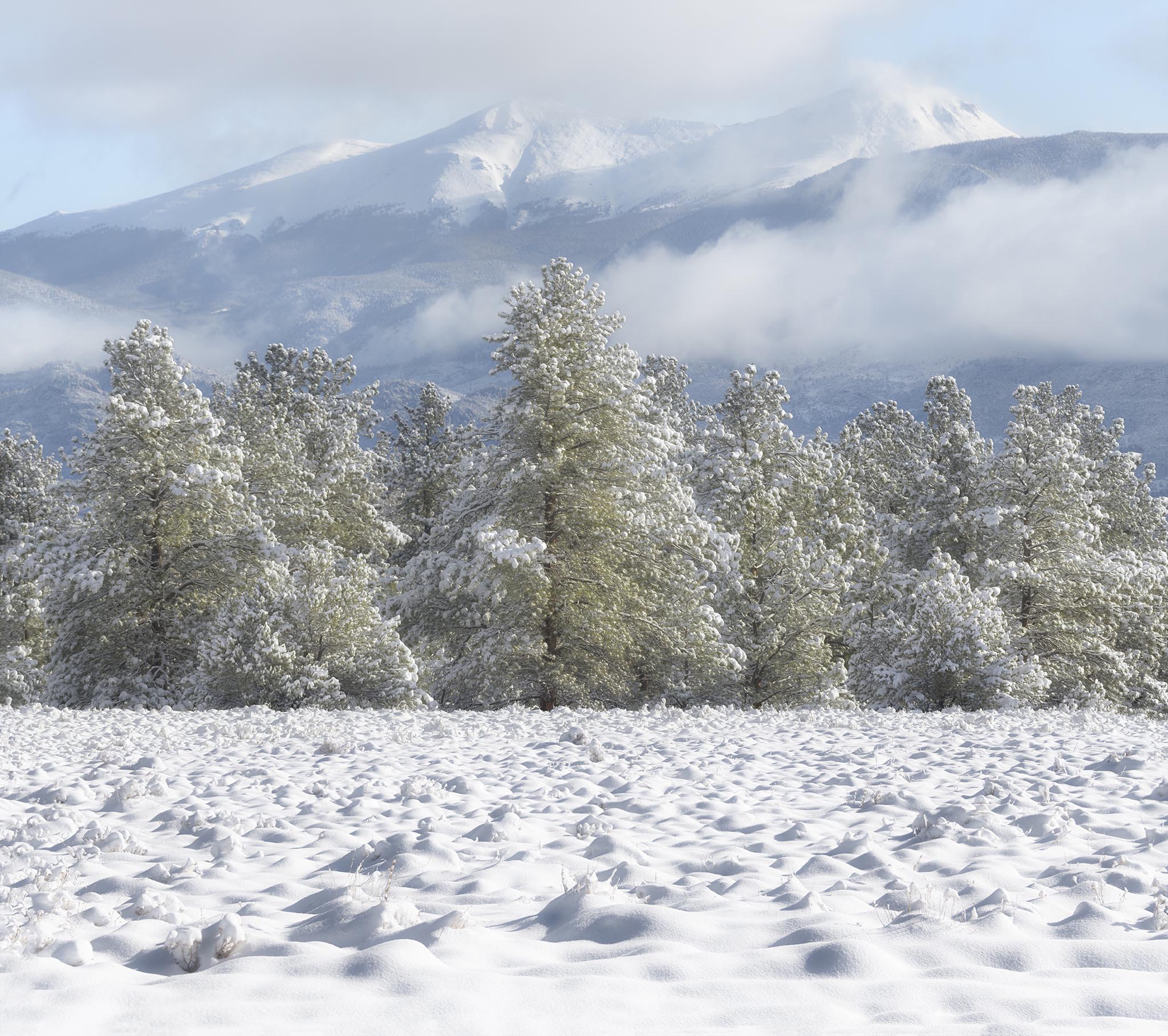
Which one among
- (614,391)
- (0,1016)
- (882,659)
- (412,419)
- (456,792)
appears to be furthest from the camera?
(412,419)

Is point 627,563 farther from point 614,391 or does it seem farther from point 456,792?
point 456,792

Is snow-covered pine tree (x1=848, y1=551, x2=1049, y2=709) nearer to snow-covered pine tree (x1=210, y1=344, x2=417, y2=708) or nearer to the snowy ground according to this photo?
snow-covered pine tree (x1=210, y1=344, x2=417, y2=708)

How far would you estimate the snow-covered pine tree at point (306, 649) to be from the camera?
21156 mm

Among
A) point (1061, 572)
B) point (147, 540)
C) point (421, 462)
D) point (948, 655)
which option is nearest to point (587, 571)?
point (948, 655)

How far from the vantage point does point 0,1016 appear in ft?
10.3

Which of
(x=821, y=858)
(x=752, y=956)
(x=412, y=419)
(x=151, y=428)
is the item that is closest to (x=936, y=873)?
(x=821, y=858)

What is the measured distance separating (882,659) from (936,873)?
A: 62.8 ft

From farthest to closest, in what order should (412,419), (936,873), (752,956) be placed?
1. (412,419)
2. (936,873)
3. (752,956)

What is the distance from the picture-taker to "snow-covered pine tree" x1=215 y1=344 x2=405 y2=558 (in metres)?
29.9

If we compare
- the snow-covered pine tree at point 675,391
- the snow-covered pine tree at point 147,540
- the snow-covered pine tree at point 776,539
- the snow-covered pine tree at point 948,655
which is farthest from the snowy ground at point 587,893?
the snow-covered pine tree at point 675,391

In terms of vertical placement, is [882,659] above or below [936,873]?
below

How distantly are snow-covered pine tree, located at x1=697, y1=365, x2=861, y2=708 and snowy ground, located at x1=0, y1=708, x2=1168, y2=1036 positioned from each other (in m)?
13.7

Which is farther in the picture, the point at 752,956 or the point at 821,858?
the point at 821,858

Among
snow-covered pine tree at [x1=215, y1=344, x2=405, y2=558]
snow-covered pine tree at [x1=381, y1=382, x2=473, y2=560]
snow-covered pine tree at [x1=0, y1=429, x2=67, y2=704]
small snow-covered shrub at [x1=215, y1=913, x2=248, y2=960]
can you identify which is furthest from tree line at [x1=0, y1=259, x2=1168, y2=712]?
small snow-covered shrub at [x1=215, y1=913, x2=248, y2=960]
